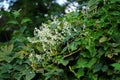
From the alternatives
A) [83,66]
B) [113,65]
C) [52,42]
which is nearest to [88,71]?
[83,66]

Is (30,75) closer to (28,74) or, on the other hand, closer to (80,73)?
(28,74)

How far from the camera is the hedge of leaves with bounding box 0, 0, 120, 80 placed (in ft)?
8.48

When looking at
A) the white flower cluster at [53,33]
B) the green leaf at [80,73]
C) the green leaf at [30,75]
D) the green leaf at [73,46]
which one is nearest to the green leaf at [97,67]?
the green leaf at [80,73]

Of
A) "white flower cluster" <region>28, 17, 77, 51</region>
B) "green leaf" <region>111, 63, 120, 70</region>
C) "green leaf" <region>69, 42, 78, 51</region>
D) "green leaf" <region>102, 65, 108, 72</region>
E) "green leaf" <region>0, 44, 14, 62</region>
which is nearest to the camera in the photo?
"green leaf" <region>111, 63, 120, 70</region>

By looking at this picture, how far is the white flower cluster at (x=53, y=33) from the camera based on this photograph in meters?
2.83

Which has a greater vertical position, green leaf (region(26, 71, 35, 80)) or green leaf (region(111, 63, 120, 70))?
green leaf (region(111, 63, 120, 70))

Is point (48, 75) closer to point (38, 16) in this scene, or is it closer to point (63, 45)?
point (63, 45)

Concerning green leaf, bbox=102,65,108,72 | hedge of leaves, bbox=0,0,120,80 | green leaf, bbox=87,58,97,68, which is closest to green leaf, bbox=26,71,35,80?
hedge of leaves, bbox=0,0,120,80

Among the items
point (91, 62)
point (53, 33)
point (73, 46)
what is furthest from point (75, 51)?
point (53, 33)

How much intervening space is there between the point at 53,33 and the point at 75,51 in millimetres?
339

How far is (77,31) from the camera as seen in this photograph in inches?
109

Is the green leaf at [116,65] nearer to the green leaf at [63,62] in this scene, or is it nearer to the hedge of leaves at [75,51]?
the hedge of leaves at [75,51]

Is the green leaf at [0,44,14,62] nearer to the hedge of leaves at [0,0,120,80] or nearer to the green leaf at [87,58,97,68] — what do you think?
the hedge of leaves at [0,0,120,80]

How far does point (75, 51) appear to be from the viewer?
2.71m
